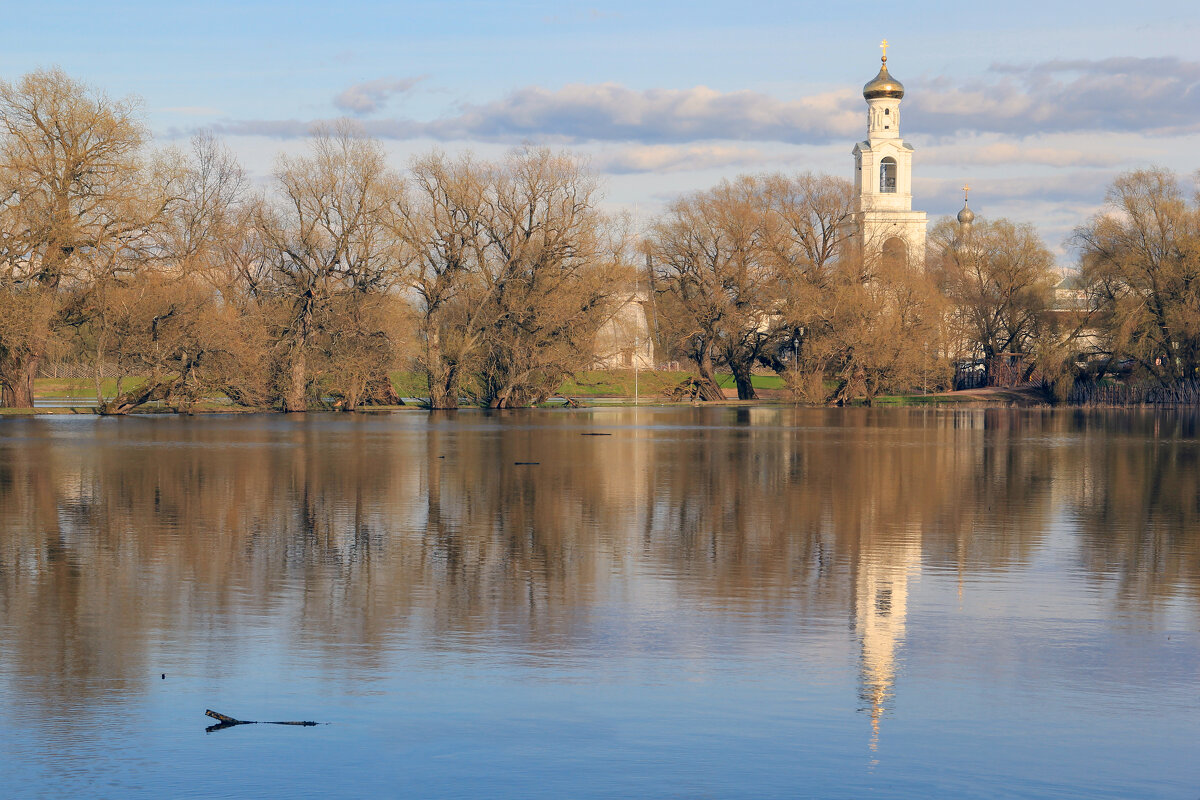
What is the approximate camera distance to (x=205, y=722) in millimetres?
7914

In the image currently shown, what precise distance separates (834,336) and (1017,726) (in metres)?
64.5

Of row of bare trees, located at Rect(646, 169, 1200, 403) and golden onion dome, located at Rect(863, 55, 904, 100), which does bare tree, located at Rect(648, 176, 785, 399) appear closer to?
row of bare trees, located at Rect(646, 169, 1200, 403)

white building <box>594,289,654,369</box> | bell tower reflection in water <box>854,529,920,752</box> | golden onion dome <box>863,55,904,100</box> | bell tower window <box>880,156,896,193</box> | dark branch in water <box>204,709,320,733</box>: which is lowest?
dark branch in water <box>204,709,320,733</box>

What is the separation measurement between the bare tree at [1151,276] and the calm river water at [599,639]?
2035 inches

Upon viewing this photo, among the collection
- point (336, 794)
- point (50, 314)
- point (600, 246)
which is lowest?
point (336, 794)

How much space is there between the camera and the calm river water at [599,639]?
7.22m

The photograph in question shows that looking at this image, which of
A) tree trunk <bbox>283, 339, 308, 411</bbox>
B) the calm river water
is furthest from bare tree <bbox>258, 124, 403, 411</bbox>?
the calm river water

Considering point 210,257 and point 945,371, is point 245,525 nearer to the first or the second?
point 210,257

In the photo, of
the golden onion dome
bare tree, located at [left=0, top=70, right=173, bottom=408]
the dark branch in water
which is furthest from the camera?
the golden onion dome

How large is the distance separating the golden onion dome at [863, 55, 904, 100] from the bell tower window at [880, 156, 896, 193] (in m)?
6.09

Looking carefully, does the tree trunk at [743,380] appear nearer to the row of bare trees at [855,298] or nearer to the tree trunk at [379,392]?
the row of bare trees at [855,298]

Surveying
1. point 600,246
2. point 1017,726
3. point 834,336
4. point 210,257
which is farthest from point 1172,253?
point 1017,726

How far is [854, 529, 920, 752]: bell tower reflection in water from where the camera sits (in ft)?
28.9

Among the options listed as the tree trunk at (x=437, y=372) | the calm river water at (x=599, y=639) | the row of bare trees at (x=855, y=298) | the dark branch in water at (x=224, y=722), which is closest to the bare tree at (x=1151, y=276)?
the row of bare trees at (x=855, y=298)
